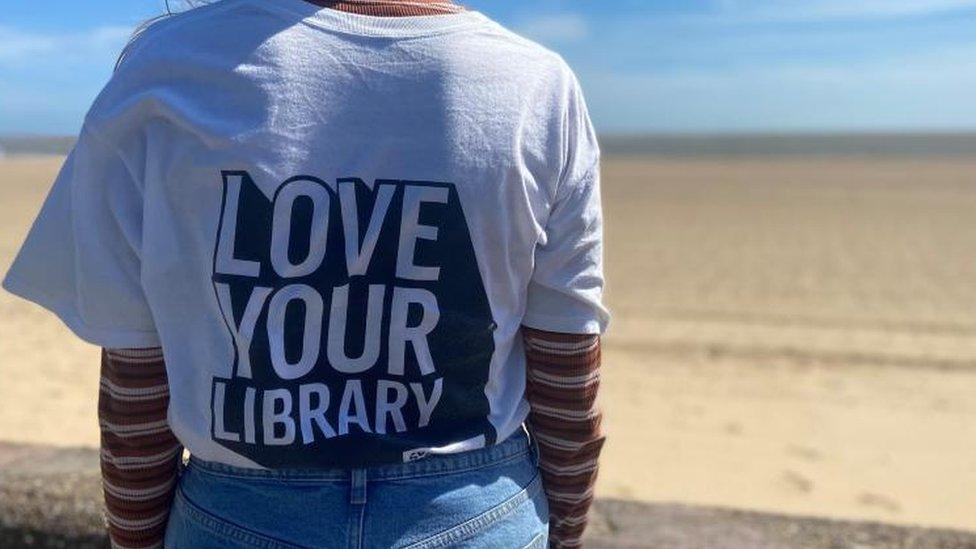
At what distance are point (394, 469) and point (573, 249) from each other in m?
0.33

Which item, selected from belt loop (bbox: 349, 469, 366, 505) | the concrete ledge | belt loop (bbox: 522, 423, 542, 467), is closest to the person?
belt loop (bbox: 349, 469, 366, 505)

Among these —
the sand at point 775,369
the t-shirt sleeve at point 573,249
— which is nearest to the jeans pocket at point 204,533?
the t-shirt sleeve at point 573,249

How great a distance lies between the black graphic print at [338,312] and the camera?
43.8 inches

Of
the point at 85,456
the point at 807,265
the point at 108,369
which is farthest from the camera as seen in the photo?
the point at 807,265

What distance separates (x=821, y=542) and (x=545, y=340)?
4.84 feet

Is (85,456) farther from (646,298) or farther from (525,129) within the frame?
(646,298)

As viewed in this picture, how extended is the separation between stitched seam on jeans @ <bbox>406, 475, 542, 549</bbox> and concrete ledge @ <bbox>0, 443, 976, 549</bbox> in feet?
3.70

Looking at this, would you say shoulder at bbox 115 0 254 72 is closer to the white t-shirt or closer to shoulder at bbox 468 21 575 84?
the white t-shirt

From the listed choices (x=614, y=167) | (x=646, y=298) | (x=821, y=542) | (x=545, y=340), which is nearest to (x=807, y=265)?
(x=646, y=298)

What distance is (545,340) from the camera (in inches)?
49.8

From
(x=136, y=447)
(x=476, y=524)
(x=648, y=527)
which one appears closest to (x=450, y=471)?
(x=476, y=524)

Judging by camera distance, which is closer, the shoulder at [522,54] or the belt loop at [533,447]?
the shoulder at [522,54]

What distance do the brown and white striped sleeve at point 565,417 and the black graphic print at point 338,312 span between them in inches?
6.1

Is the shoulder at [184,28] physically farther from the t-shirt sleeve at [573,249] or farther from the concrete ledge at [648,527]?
the concrete ledge at [648,527]
